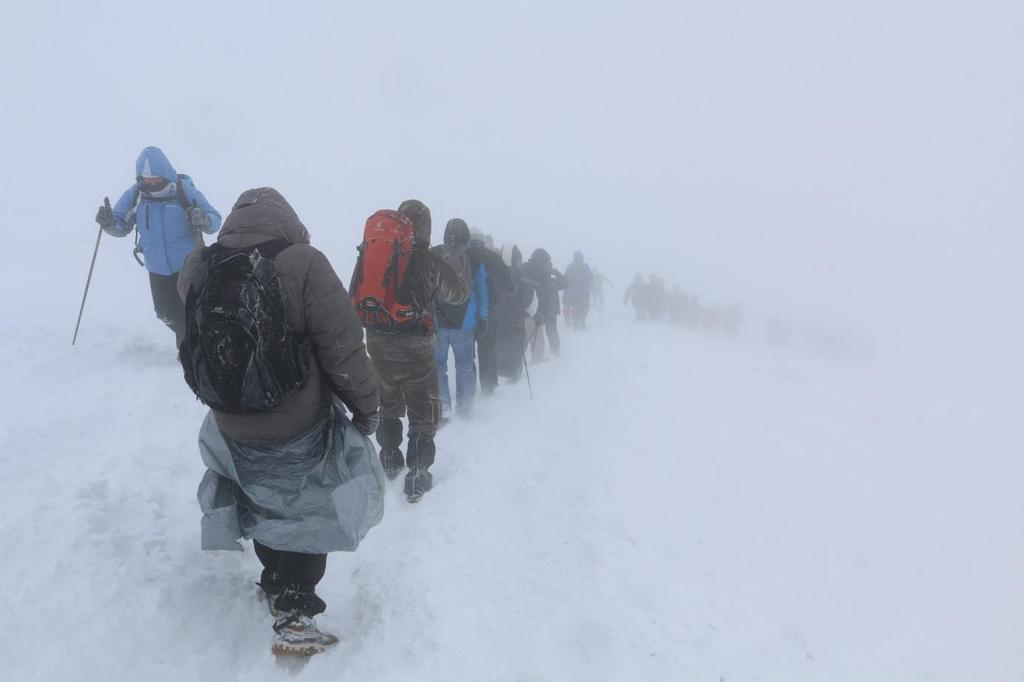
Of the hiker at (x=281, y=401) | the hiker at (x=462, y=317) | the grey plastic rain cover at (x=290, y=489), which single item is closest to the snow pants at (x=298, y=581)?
the hiker at (x=281, y=401)

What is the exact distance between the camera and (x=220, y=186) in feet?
137

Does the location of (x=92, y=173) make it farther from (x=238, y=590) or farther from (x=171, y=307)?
(x=238, y=590)

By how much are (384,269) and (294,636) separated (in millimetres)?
2567

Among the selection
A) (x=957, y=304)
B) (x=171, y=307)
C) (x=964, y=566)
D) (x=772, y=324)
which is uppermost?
(x=171, y=307)

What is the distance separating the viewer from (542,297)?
11086 mm

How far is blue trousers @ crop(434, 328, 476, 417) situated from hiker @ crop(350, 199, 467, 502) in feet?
5.18

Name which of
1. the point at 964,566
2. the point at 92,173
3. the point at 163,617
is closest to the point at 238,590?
the point at 163,617

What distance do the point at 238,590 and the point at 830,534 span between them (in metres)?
5.19

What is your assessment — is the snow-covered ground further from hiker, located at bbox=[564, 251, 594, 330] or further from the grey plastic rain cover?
hiker, located at bbox=[564, 251, 594, 330]

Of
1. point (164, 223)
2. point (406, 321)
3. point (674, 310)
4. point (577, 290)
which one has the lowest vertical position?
point (674, 310)

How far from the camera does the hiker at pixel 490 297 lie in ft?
21.8

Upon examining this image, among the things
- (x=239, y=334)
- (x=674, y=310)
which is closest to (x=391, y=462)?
(x=239, y=334)

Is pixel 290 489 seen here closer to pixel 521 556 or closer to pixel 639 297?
pixel 521 556

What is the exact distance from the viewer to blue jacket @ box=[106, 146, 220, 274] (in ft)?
17.8
